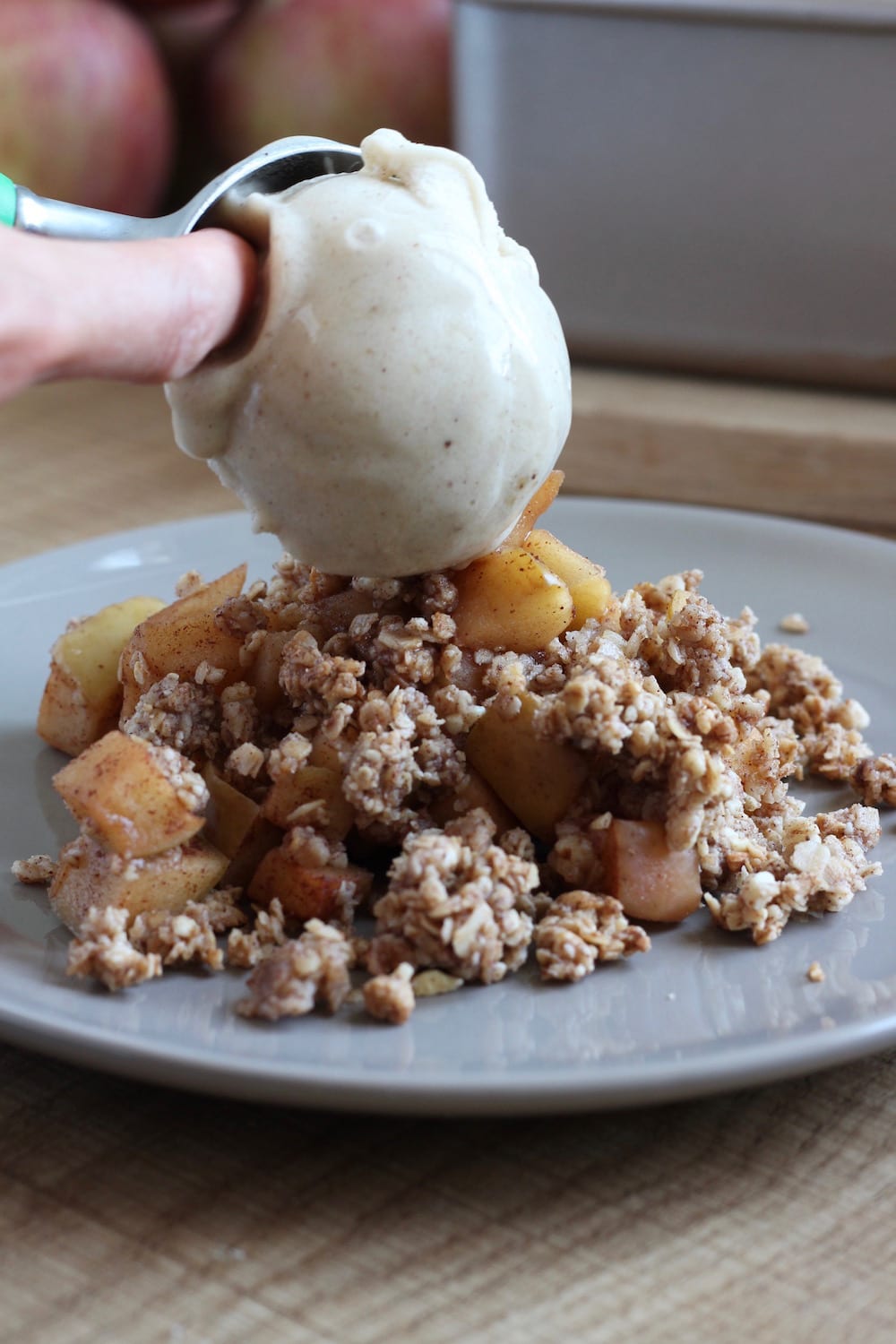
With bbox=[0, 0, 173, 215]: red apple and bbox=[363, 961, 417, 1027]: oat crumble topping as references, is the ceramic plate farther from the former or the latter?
bbox=[0, 0, 173, 215]: red apple

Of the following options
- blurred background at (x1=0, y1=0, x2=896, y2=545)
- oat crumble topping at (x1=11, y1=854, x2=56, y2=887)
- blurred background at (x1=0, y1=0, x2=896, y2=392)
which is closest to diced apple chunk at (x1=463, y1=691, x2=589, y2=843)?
oat crumble topping at (x1=11, y1=854, x2=56, y2=887)

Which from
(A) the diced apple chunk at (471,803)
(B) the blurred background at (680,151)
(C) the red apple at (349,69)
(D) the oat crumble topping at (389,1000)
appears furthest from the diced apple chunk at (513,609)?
(C) the red apple at (349,69)

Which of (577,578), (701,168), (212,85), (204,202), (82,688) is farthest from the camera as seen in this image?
(212,85)

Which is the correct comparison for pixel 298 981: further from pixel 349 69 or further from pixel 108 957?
pixel 349 69

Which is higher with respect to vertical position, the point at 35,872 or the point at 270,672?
the point at 270,672

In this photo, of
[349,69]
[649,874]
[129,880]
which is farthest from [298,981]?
[349,69]

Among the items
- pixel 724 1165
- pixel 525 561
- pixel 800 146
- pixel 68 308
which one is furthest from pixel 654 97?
pixel 724 1165
